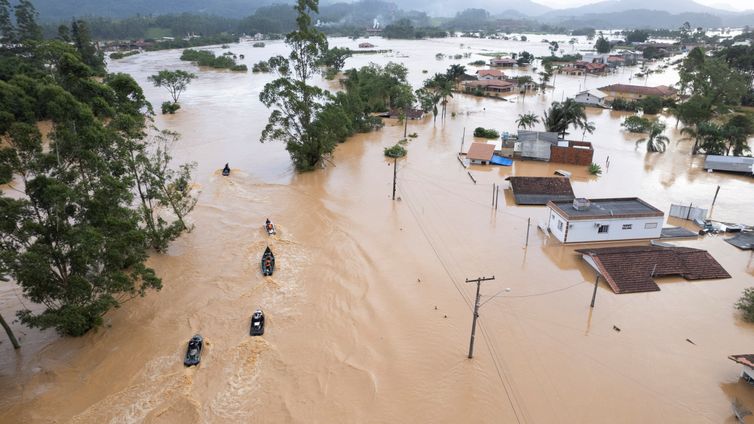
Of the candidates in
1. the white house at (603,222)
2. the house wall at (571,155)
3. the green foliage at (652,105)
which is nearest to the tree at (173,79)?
the house wall at (571,155)

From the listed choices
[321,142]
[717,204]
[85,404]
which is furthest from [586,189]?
[85,404]

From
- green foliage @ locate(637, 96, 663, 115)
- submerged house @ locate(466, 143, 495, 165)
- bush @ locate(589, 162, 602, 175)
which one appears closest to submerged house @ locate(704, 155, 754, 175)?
bush @ locate(589, 162, 602, 175)

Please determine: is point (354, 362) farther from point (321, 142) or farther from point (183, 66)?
point (183, 66)

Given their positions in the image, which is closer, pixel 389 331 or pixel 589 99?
pixel 389 331

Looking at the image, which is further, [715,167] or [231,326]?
Result: [715,167]

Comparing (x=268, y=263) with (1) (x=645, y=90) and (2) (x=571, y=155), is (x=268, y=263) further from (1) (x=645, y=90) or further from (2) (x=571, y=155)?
(1) (x=645, y=90)

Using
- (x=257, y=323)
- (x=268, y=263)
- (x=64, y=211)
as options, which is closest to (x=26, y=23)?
(x=64, y=211)
